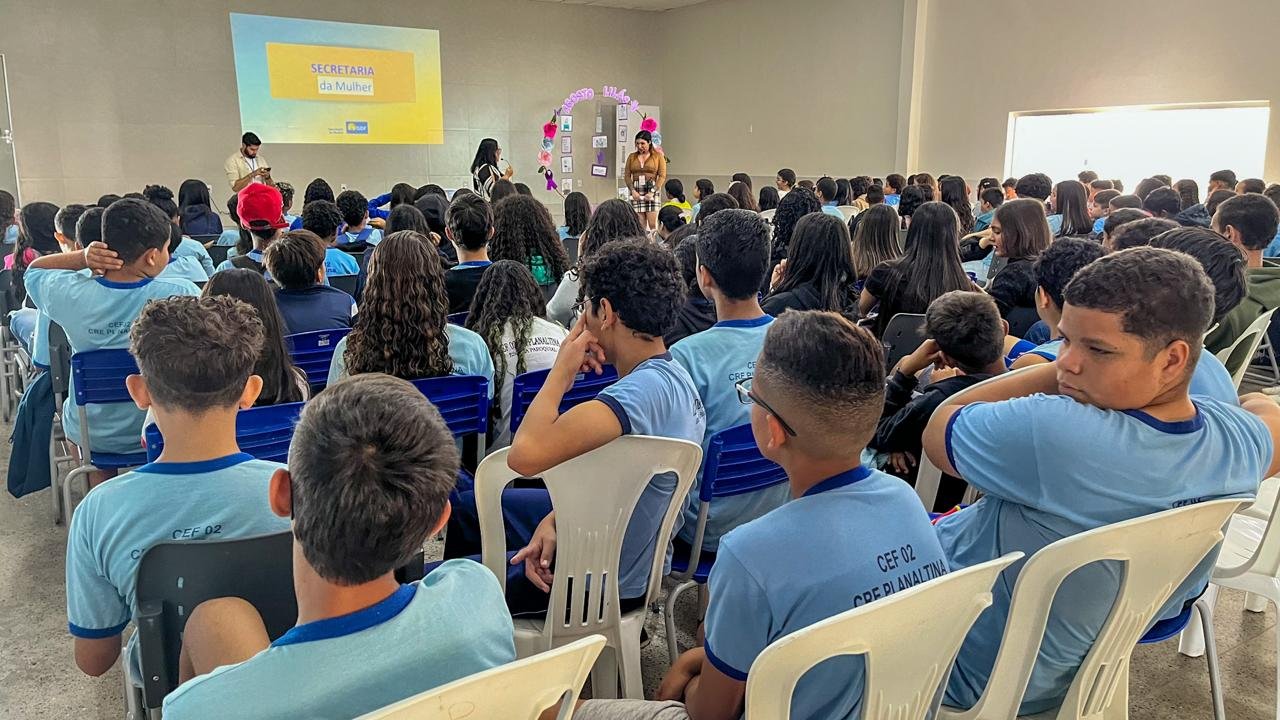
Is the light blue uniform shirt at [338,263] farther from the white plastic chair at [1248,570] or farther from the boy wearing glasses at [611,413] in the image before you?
the white plastic chair at [1248,570]

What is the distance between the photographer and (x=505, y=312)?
295 centimetres

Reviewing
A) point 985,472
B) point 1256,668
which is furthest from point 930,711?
point 1256,668

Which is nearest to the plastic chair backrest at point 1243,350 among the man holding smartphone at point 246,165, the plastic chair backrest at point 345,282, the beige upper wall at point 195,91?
the plastic chair backrest at point 345,282

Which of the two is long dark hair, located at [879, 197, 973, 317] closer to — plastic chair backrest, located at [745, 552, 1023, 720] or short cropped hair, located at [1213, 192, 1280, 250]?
short cropped hair, located at [1213, 192, 1280, 250]

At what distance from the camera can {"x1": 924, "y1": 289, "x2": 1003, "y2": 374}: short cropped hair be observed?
215cm

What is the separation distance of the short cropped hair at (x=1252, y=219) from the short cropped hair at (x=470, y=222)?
3364 mm

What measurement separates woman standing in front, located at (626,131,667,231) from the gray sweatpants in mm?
8956

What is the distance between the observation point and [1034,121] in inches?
397

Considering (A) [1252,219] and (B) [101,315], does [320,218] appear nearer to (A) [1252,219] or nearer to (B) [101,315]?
(B) [101,315]

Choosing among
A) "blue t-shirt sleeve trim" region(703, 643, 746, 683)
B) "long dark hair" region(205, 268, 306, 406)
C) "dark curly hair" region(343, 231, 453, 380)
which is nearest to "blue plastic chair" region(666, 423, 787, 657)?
"blue t-shirt sleeve trim" region(703, 643, 746, 683)

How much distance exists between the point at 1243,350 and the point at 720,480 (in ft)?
8.34

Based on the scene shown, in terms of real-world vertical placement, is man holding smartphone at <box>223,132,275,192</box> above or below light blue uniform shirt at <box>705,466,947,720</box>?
above

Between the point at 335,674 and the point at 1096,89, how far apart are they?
1044 centimetres

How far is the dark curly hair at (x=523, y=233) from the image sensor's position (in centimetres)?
417
